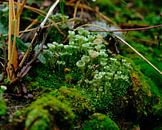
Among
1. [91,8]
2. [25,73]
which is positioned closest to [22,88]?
[25,73]

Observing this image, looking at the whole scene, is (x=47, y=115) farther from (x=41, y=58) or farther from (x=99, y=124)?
(x=41, y=58)

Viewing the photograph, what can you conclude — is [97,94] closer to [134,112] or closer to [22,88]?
[134,112]

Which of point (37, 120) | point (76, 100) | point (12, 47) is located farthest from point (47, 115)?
point (12, 47)

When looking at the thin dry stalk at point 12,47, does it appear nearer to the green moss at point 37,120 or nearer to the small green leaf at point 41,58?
the small green leaf at point 41,58

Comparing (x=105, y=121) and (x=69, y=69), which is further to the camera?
(x=69, y=69)

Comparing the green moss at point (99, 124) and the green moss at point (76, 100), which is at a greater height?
the green moss at point (76, 100)

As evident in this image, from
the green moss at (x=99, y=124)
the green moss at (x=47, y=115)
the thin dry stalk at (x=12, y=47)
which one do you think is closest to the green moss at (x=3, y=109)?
the green moss at (x=47, y=115)

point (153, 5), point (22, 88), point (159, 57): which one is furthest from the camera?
point (153, 5)

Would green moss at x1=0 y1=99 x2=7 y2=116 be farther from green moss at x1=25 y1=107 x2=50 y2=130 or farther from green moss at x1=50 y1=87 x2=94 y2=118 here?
green moss at x1=50 y1=87 x2=94 y2=118
